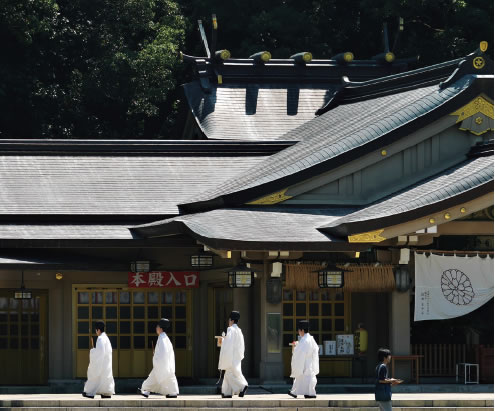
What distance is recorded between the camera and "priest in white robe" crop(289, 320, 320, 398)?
23.9 meters

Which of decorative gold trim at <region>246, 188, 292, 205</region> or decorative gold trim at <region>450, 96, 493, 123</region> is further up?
decorative gold trim at <region>450, 96, 493, 123</region>

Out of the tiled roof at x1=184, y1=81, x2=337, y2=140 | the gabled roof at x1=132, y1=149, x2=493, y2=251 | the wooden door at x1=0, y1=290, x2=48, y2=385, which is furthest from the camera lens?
the tiled roof at x1=184, y1=81, x2=337, y2=140

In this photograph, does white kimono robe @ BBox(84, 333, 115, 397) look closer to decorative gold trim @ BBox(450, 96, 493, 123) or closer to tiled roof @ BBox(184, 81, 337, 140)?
decorative gold trim @ BBox(450, 96, 493, 123)

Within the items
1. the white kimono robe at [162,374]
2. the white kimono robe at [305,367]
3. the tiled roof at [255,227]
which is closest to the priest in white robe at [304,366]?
the white kimono robe at [305,367]

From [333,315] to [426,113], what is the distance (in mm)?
4440

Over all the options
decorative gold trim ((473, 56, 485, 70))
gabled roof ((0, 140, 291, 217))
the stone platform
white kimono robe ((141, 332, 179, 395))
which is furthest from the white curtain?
white kimono robe ((141, 332, 179, 395))

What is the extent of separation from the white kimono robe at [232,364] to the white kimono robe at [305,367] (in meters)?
0.89

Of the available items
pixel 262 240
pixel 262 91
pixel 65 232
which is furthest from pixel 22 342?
pixel 262 91

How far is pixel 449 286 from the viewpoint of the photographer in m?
27.2

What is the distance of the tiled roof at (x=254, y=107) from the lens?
34750 millimetres

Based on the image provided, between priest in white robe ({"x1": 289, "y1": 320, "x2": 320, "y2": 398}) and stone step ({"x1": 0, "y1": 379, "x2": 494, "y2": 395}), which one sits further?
stone step ({"x1": 0, "y1": 379, "x2": 494, "y2": 395})

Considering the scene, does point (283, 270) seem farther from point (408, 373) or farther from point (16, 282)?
point (16, 282)

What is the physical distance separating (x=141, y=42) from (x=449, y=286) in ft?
70.4

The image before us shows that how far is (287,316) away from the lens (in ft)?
91.4
